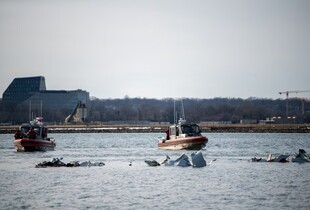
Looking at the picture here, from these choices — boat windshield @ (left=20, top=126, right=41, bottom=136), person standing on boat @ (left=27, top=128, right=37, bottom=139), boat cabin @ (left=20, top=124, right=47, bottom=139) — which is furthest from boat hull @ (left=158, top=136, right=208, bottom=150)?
person standing on boat @ (left=27, top=128, right=37, bottom=139)

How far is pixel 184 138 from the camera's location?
267ft

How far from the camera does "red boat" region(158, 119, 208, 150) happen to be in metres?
80.1

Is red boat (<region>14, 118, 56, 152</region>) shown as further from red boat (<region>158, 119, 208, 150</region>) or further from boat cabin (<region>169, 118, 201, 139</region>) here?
boat cabin (<region>169, 118, 201, 139</region>)

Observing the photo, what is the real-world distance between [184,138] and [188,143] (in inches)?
34.7

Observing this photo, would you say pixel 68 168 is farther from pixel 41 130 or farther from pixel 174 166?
pixel 41 130

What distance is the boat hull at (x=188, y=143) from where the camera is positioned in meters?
79.9

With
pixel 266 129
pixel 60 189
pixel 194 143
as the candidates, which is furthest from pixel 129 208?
pixel 266 129

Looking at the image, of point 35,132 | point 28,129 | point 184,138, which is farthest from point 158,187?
point 28,129

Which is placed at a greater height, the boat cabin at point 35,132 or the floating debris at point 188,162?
the boat cabin at point 35,132

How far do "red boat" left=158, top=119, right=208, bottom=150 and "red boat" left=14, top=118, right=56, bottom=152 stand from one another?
550 inches

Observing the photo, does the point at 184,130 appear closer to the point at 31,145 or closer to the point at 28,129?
the point at 31,145

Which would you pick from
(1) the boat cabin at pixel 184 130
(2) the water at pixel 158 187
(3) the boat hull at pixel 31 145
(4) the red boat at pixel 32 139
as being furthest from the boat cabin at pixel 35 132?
(2) the water at pixel 158 187

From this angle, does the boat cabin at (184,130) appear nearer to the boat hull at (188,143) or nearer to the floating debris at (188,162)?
the boat hull at (188,143)

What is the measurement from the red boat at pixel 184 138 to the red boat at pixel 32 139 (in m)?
14.0
